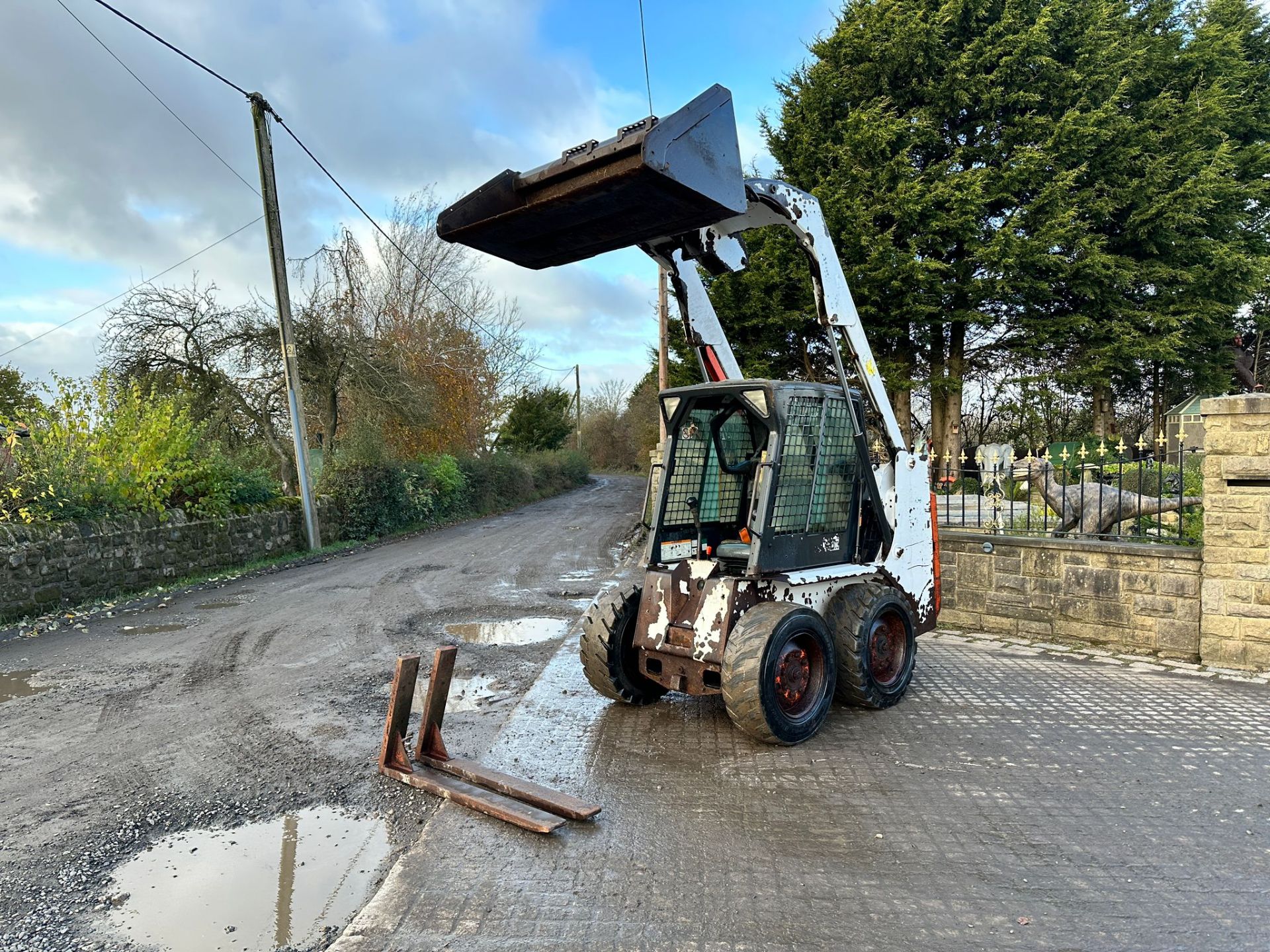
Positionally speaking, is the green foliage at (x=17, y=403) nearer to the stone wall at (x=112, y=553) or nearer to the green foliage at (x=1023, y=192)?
the stone wall at (x=112, y=553)

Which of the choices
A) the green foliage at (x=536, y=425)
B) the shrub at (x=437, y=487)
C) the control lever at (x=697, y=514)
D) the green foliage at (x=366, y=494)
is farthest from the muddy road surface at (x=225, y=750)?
the green foliage at (x=536, y=425)

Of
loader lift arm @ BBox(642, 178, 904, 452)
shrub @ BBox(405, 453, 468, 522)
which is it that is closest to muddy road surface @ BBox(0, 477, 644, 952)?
loader lift arm @ BBox(642, 178, 904, 452)

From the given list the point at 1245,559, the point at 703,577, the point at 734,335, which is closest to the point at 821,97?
the point at 734,335

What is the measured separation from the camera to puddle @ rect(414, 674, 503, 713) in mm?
5840

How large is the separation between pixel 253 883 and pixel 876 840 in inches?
112

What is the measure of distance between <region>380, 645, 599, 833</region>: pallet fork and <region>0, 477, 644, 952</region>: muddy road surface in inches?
5.8

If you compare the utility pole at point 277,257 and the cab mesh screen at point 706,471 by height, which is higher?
the utility pole at point 277,257

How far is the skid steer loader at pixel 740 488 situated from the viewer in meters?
4.11

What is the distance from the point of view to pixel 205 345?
1661 centimetres

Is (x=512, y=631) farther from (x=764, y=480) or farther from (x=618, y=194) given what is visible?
(x=618, y=194)

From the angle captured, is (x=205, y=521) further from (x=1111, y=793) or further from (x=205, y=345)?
(x=1111, y=793)

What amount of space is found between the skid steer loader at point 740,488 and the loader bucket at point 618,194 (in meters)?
0.01

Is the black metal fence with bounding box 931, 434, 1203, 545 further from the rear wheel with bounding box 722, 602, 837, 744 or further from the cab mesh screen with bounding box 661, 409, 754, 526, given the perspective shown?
the rear wheel with bounding box 722, 602, 837, 744

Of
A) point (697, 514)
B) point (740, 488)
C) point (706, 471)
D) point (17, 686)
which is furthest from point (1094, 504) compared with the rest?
point (17, 686)
